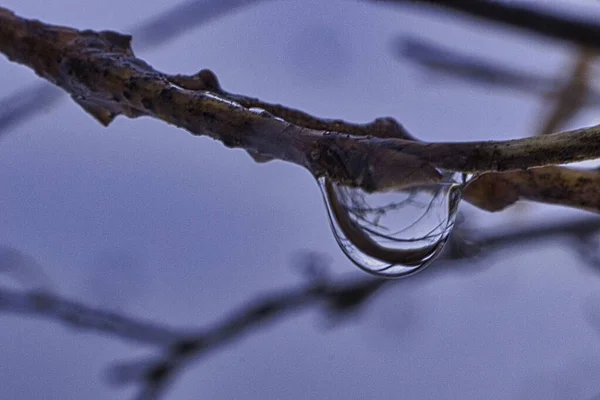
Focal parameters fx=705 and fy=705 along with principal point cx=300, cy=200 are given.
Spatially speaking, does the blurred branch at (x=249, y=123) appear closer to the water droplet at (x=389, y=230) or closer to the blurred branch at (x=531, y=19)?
the water droplet at (x=389, y=230)

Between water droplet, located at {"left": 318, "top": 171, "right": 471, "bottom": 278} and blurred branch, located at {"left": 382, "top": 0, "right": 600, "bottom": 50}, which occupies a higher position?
blurred branch, located at {"left": 382, "top": 0, "right": 600, "bottom": 50}

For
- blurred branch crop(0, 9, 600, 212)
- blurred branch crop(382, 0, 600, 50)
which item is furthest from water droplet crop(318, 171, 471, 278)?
blurred branch crop(382, 0, 600, 50)

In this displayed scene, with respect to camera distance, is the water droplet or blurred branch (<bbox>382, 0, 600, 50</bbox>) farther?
blurred branch (<bbox>382, 0, 600, 50</bbox>)

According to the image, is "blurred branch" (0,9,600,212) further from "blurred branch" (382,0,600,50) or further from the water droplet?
"blurred branch" (382,0,600,50)

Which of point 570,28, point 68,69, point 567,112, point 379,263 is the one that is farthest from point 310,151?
point 567,112

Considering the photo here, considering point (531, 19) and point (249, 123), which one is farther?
point (531, 19)

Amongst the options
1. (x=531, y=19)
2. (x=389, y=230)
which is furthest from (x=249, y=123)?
(x=531, y=19)

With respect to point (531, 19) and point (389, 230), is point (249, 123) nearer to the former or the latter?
point (389, 230)

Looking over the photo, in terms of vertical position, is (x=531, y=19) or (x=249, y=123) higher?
(x=531, y=19)
